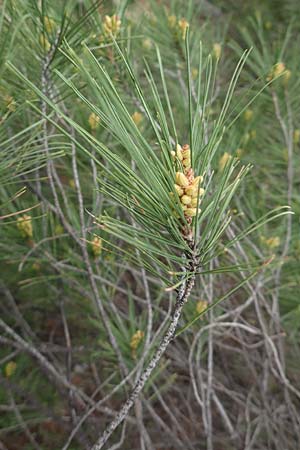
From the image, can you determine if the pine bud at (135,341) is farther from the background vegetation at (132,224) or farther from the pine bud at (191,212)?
the pine bud at (191,212)

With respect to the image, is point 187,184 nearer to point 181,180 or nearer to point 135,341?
point 181,180

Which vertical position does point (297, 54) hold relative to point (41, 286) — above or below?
above

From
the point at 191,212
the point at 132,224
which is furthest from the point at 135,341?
the point at 191,212

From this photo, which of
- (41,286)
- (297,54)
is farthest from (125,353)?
(297,54)

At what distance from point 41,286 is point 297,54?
755mm

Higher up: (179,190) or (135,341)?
(179,190)

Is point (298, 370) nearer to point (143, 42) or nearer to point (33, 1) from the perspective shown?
point (143, 42)

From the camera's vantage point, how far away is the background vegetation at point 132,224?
0.44 metres

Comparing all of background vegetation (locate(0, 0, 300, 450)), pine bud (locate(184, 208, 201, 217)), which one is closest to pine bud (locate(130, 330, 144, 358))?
background vegetation (locate(0, 0, 300, 450))

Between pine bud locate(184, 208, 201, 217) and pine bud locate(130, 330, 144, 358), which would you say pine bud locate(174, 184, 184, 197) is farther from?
pine bud locate(130, 330, 144, 358)

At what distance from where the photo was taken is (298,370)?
1141mm

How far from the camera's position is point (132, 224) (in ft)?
2.70

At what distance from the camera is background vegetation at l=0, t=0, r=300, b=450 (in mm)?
437

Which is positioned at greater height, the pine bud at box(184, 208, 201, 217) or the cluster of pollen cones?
the cluster of pollen cones
